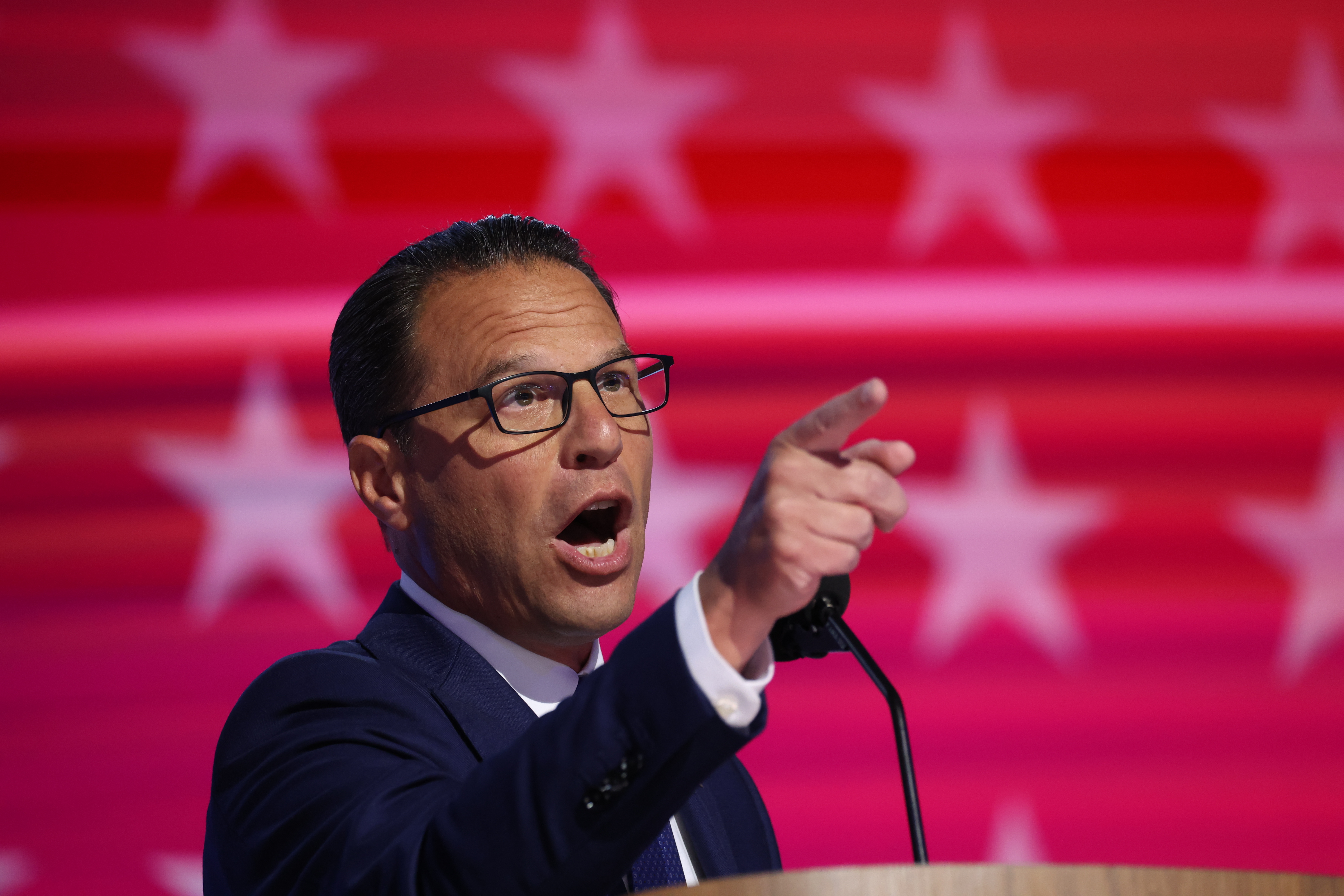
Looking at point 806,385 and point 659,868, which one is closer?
point 659,868

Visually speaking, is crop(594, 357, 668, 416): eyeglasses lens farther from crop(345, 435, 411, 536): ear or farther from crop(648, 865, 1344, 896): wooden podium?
crop(648, 865, 1344, 896): wooden podium

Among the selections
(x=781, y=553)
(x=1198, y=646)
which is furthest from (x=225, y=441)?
(x=1198, y=646)

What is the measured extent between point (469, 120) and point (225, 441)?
0.71 meters

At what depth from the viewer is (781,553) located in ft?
2.49

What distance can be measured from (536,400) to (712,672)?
1.88 feet

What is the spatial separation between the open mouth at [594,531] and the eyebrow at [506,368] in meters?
0.16

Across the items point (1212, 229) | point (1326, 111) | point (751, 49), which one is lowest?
point (1212, 229)

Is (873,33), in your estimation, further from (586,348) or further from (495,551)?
(495,551)

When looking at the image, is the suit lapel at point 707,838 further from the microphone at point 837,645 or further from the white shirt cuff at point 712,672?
the white shirt cuff at point 712,672

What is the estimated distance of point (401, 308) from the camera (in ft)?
4.55

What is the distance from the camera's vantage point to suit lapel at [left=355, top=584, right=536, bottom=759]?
119 centimetres

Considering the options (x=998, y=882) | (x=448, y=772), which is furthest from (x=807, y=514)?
(x=448, y=772)

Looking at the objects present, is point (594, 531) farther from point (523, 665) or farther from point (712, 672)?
point (712, 672)

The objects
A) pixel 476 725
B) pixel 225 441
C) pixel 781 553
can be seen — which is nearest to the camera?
pixel 781 553
